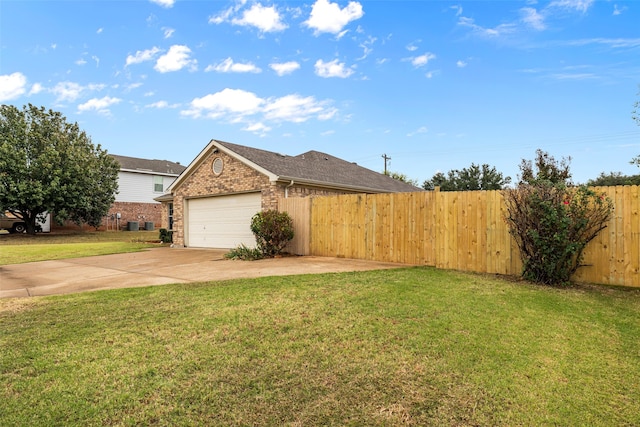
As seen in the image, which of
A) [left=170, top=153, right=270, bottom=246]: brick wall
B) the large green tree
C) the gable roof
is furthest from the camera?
the large green tree

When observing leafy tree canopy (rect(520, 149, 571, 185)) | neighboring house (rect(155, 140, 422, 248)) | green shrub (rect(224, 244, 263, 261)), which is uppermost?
leafy tree canopy (rect(520, 149, 571, 185))

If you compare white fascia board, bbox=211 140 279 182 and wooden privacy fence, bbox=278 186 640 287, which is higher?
white fascia board, bbox=211 140 279 182

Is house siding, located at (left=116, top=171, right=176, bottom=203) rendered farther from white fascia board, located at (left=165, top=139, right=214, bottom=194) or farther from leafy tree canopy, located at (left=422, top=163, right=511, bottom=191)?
leafy tree canopy, located at (left=422, top=163, right=511, bottom=191)

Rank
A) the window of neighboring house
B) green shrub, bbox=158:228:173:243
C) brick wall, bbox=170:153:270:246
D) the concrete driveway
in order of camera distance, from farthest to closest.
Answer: the window of neighboring house
green shrub, bbox=158:228:173:243
brick wall, bbox=170:153:270:246
the concrete driveway

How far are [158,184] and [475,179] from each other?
3167 centimetres

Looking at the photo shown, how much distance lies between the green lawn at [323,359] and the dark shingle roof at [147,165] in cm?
2973

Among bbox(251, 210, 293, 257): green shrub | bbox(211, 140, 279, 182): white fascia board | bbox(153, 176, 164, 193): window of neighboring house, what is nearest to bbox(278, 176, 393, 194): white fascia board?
bbox(211, 140, 279, 182): white fascia board

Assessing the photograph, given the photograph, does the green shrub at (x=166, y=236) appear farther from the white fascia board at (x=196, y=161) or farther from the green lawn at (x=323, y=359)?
the green lawn at (x=323, y=359)

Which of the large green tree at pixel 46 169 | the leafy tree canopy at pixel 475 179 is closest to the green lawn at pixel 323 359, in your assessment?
the large green tree at pixel 46 169

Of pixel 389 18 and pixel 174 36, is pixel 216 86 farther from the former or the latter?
pixel 389 18

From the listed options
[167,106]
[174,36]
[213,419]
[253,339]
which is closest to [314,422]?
[213,419]

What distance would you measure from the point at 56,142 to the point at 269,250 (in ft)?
70.1

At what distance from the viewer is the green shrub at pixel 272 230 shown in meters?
11.7

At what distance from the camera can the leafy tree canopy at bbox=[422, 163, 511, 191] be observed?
36181 millimetres
